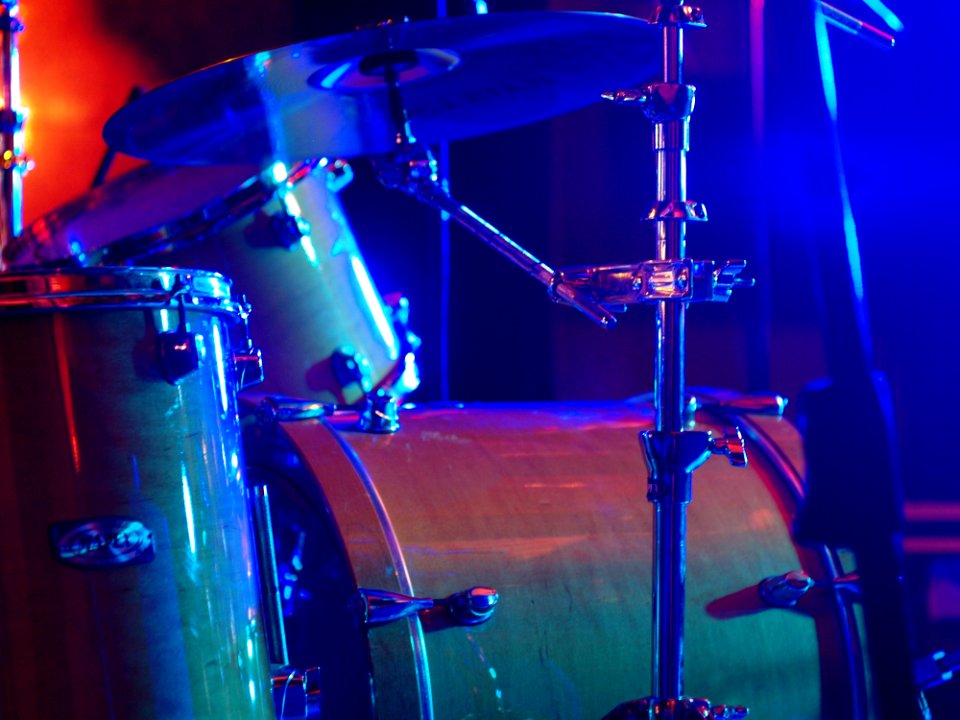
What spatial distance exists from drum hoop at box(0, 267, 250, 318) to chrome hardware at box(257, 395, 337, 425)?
0.85 ft

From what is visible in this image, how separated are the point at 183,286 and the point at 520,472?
0.44m

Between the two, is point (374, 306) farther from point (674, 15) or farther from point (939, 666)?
point (939, 666)

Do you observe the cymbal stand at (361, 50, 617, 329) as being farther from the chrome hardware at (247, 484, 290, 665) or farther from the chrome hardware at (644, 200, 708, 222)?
the chrome hardware at (247, 484, 290, 665)

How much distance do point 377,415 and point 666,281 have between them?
43 centimetres

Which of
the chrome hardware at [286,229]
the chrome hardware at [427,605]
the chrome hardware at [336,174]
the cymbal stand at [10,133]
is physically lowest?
the chrome hardware at [427,605]

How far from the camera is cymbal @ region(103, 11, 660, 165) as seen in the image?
111cm

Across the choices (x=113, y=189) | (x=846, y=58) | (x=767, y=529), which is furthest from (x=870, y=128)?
(x=113, y=189)

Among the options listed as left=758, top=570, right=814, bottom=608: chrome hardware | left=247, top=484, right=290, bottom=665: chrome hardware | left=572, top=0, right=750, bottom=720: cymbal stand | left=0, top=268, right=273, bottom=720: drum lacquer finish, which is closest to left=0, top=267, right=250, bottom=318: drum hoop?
left=0, top=268, right=273, bottom=720: drum lacquer finish

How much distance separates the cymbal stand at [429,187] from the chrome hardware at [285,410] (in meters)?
0.27

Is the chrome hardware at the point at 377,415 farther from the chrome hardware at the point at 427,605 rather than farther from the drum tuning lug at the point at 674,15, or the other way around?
the drum tuning lug at the point at 674,15

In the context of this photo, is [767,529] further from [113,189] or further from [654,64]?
[113,189]

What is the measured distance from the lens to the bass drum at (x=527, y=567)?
3.58ft

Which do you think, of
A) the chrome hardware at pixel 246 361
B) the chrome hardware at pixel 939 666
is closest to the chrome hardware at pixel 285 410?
the chrome hardware at pixel 246 361

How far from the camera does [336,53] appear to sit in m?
1.14
